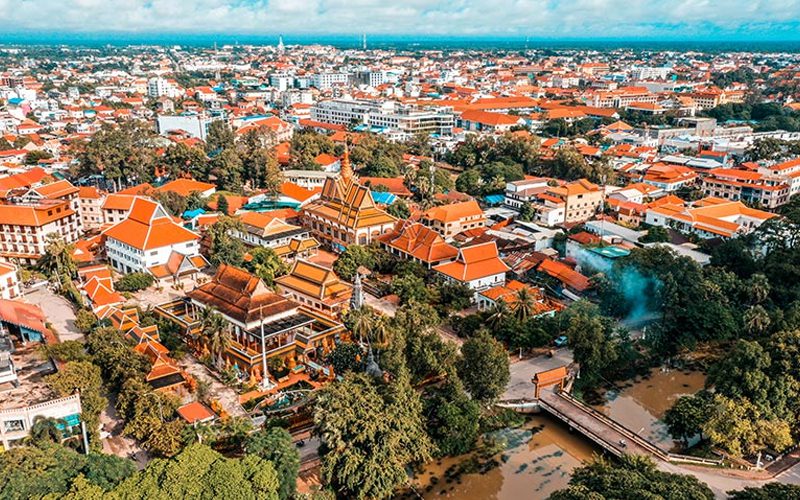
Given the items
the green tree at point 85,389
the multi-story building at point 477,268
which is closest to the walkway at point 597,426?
the multi-story building at point 477,268

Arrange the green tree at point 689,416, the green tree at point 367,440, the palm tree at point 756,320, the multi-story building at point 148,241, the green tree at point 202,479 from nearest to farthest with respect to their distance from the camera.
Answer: the green tree at point 202,479, the green tree at point 367,440, the green tree at point 689,416, the palm tree at point 756,320, the multi-story building at point 148,241

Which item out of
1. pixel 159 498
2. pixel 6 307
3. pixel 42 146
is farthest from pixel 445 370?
pixel 42 146

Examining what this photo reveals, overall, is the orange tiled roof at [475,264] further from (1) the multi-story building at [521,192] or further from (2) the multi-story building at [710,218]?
(2) the multi-story building at [710,218]

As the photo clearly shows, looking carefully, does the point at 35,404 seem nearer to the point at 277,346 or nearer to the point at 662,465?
the point at 277,346

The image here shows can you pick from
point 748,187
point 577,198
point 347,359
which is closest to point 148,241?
point 347,359

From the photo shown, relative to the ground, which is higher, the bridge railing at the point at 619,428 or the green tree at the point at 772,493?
the green tree at the point at 772,493

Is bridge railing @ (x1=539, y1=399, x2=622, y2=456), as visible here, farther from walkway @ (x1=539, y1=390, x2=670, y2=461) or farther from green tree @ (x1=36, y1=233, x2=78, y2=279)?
green tree @ (x1=36, y1=233, x2=78, y2=279)
